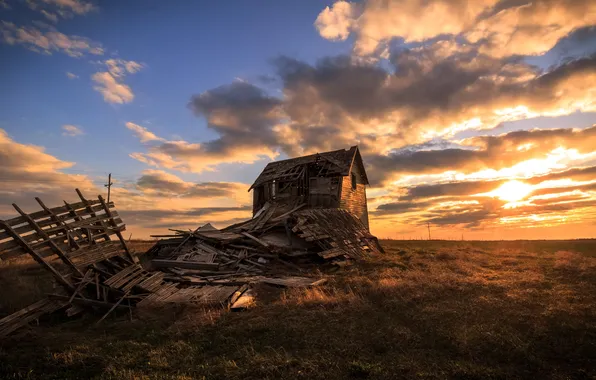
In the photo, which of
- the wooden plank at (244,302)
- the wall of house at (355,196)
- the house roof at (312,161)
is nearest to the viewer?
the wooden plank at (244,302)

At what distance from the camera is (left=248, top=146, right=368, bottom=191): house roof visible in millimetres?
31103

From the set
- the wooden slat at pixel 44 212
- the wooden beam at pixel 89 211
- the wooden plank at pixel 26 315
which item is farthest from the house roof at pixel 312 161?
the wooden plank at pixel 26 315

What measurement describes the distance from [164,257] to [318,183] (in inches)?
558

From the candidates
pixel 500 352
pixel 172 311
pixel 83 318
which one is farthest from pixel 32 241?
pixel 500 352

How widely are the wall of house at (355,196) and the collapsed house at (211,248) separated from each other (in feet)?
0.30

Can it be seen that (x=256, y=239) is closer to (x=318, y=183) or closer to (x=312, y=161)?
(x=318, y=183)

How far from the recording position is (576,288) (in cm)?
1316

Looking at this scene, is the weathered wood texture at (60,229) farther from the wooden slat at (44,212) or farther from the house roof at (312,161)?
the house roof at (312,161)

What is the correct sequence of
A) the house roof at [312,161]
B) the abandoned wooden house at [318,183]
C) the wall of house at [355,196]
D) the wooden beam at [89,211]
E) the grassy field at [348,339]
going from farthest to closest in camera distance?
the house roof at [312,161]
the wall of house at [355,196]
the abandoned wooden house at [318,183]
the wooden beam at [89,211]
the grassy field at [348,339]

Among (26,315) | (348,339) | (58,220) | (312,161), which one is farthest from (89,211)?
(312,161)

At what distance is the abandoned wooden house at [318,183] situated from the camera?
30.4 meters

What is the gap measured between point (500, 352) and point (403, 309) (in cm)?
336

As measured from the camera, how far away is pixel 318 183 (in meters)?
31.1

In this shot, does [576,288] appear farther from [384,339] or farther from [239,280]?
[239,280]
